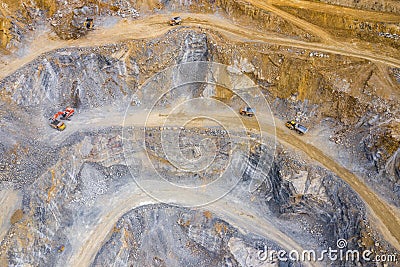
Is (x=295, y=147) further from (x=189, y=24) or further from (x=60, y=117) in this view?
(x=60, y=117)

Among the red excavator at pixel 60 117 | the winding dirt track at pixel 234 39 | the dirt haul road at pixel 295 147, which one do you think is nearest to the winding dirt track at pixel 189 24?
the winding dirt track at pixel 234 39

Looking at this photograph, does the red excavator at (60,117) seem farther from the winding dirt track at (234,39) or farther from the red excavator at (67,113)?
the winding dirt track at (234,39)

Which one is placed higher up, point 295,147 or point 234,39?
point 234,39

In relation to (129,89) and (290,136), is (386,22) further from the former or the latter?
(129,89)

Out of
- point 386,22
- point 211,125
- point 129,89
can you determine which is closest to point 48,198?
point 129,89

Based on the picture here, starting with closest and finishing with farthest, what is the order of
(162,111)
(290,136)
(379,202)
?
(379,202)
(290,136)
(162,111)

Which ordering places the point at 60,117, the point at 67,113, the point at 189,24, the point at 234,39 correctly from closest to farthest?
the point at 60,117 < the point at 67,113 < the point at 234,39 < the point at 189,24

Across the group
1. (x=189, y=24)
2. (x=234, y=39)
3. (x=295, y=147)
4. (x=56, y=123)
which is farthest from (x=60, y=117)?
(x=295, y=147)

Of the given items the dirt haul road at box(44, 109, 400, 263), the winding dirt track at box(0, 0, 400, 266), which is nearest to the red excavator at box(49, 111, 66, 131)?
the dirt haul road at box(44, 109, 400, 263)

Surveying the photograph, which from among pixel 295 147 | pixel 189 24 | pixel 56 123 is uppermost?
pixel 189 24
